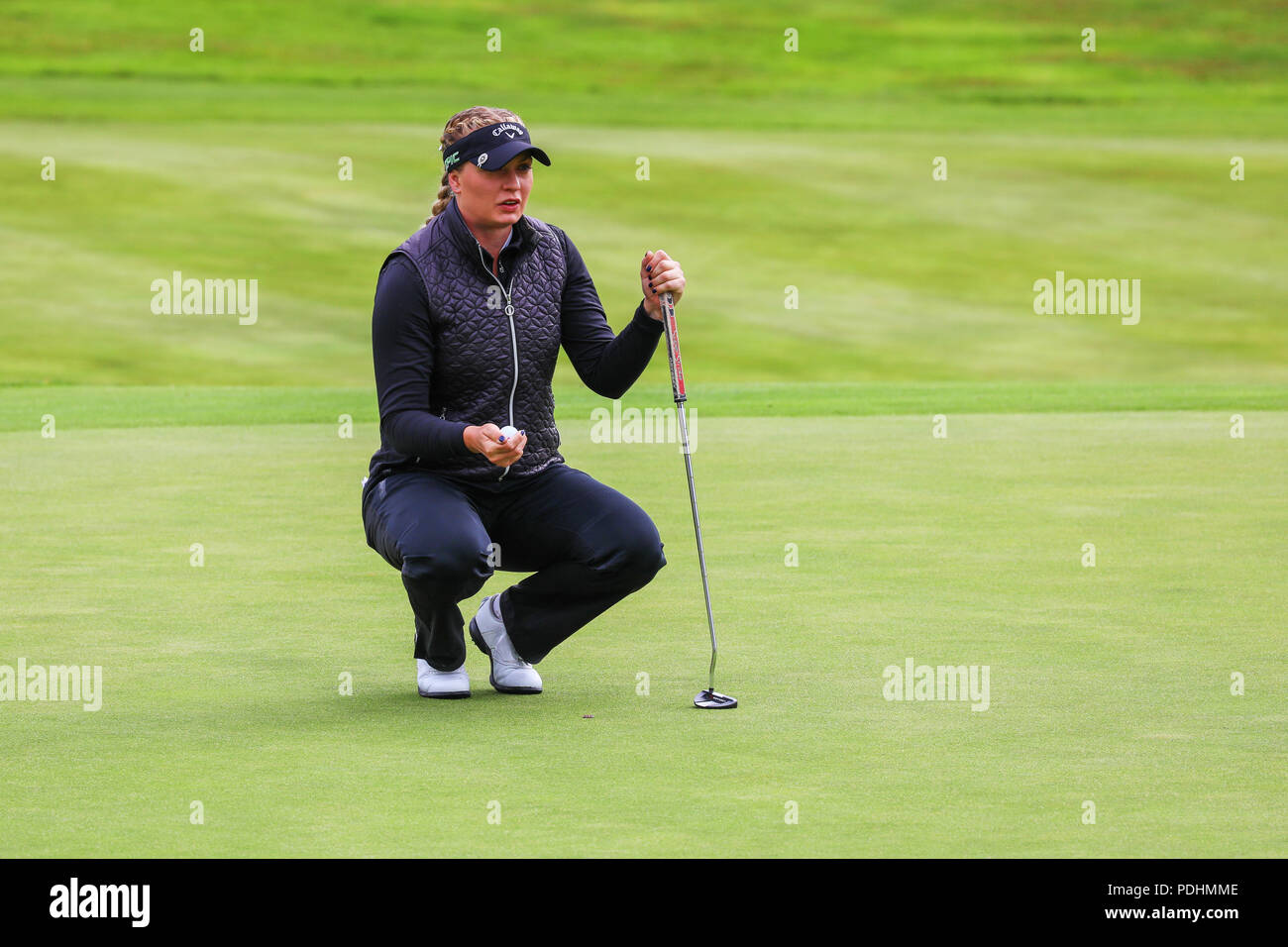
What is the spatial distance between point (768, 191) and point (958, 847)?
1017 inches

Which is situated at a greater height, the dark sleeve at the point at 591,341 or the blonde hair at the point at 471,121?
the blonde hair at the point at 471,121

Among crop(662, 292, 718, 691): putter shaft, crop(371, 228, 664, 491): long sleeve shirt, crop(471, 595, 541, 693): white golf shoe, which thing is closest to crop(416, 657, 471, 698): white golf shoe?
crop(471, 595, 541, 693): white golf shoe

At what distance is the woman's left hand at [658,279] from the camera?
19.6ft

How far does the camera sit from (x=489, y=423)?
232 inches

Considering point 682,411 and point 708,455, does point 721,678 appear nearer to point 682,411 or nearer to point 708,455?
point 682,411

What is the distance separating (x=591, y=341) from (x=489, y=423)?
0.60 m

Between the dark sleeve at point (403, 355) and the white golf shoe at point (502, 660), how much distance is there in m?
0.58

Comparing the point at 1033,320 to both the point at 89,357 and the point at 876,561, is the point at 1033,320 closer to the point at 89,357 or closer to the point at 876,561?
the point at 89,357

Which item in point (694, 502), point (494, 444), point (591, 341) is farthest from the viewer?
point (591, 341)

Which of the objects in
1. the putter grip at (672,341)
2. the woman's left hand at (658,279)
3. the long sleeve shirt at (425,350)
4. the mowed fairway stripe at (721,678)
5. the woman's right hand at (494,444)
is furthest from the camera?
the putter grip at (672,341)

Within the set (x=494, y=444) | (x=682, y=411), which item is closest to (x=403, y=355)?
(x=494, y=444)

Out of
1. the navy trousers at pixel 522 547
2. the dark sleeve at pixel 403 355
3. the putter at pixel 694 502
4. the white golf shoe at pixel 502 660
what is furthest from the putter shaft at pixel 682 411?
the dark sleeve at pixel 403 355

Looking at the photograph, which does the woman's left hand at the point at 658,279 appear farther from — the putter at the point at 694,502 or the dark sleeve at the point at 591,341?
the dark sleeve at the point at 591,341
